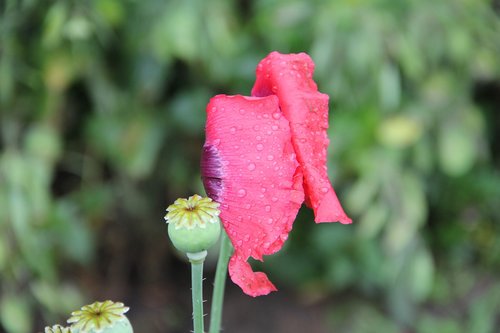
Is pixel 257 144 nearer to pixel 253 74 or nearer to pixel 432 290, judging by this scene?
pixel 253 74

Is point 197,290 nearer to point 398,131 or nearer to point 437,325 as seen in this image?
point 398,131

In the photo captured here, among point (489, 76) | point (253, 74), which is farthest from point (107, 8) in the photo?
point (489, 76)

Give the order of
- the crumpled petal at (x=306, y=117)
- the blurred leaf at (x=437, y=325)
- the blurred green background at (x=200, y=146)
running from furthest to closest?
the blurred leaf at (x=437, y=325), the blurred green background at (x=200, y=146), the crumpled petal at (x=306, y=117)

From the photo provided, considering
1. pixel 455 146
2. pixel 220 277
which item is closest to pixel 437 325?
pixel 455 146

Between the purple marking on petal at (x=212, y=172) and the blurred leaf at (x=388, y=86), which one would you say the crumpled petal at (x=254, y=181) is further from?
the blurred leaf at (x=388, y=86)

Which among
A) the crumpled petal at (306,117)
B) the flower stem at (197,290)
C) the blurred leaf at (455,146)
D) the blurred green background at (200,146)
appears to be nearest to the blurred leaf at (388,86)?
the blurred green background at (200,146)

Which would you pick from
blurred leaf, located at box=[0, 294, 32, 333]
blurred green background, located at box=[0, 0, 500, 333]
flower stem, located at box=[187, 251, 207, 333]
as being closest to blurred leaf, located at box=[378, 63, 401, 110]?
blurred green background, located at box=[0, 0, 500, 333]
